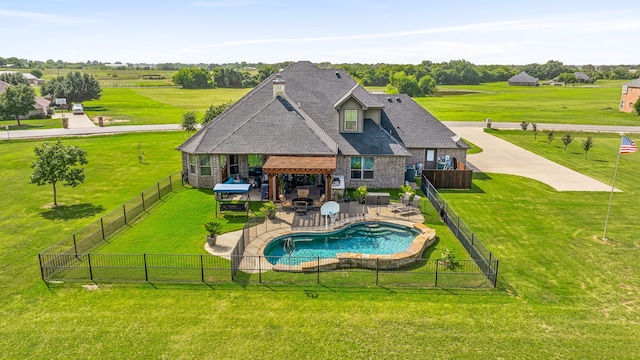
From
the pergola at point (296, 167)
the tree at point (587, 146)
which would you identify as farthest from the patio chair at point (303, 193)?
the tree at point (587, 146)

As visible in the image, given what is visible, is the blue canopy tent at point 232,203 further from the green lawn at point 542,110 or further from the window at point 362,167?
the green lawn at point 542,110

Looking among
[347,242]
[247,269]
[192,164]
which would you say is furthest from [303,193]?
[192,164]

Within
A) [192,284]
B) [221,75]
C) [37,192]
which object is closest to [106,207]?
[37,192]

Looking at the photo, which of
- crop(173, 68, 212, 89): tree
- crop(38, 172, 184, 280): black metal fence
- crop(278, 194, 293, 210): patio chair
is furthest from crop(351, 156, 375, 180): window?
crop(173, 68, 212, 89): tree

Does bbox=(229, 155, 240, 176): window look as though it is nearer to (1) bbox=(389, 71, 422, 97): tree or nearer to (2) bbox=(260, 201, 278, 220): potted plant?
(2) bbox=(260, 201, 278, 220): potted plant

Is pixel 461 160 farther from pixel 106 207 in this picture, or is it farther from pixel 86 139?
pixel 86 139
